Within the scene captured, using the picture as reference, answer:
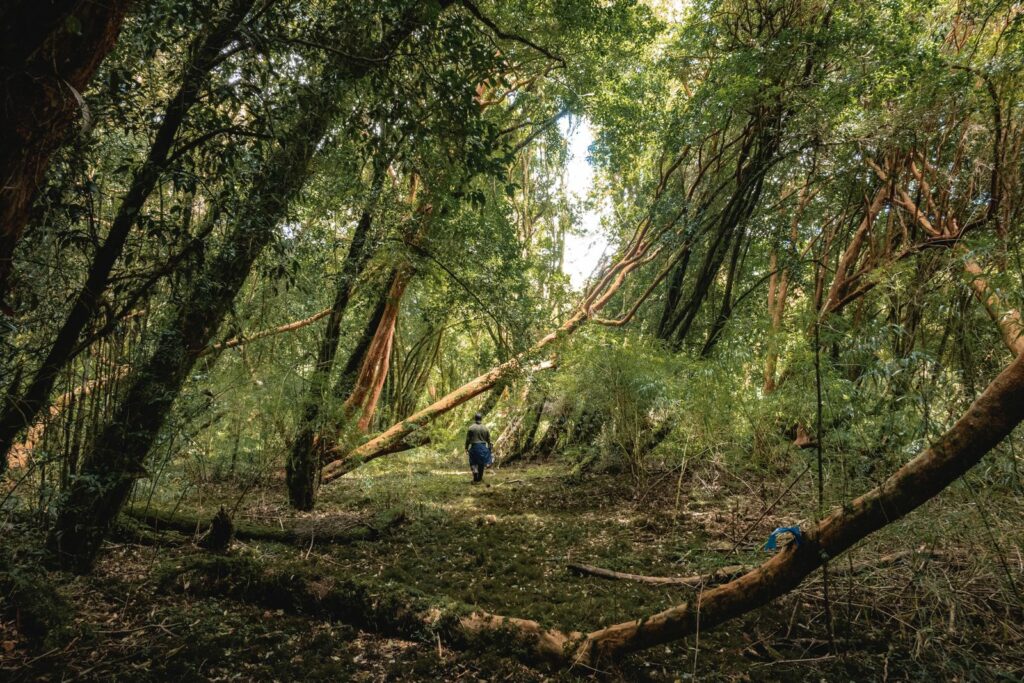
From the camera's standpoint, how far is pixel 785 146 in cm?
744

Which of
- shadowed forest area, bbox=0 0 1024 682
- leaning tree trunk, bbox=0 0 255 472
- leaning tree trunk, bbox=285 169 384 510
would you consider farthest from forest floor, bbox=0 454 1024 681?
leaning tree trunk, bbox=285 169 384 510

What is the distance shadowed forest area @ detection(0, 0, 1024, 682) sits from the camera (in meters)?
2.67

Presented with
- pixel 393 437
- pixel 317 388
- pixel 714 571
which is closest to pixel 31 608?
pixel 317 388

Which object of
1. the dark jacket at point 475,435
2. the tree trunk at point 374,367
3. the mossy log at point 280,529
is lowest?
the mossy log at point 280,529

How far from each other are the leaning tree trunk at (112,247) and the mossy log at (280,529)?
267cm

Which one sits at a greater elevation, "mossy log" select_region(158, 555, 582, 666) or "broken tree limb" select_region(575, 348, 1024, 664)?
"broken tree limb" select_region(575, 348, 1024, 664)

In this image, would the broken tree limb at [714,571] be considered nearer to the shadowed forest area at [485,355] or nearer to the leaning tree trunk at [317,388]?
the shadowed forest area at [485,355]

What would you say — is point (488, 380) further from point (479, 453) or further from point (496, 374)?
point (479, 453)

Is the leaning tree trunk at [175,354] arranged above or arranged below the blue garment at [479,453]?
above

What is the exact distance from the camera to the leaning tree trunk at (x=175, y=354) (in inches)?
131

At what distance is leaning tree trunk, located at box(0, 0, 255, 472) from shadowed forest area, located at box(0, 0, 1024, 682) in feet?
0.07

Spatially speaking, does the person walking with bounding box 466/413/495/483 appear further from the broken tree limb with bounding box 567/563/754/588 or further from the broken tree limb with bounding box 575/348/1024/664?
the broken tree limb with bounding box 575/348/1024/664

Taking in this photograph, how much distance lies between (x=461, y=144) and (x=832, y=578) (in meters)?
3.81

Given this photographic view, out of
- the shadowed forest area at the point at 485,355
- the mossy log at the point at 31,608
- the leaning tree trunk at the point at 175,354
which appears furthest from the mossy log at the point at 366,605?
the mossy log at the point at 31,608
